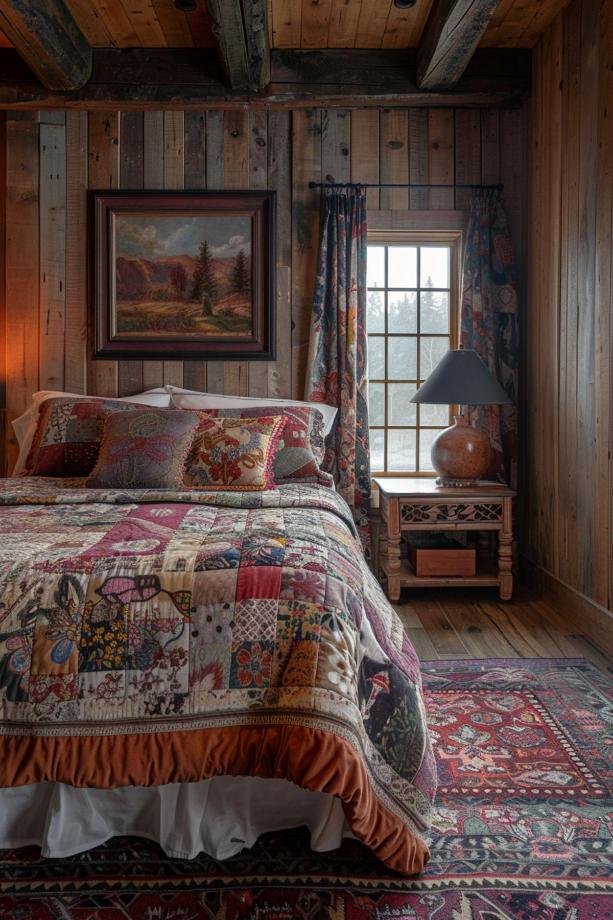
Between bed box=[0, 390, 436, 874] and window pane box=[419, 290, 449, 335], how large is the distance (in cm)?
261

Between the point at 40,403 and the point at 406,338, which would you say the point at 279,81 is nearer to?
the point at 406,338

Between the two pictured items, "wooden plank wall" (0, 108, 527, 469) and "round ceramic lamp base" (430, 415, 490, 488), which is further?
"wooden plank wall" (0, 108, 527, 469)

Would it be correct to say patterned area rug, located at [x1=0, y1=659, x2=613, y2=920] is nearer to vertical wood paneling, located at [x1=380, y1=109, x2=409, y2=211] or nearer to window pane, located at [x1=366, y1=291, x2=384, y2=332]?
window pane, located at [x1=366, y1=291, x2=384, y2=332]

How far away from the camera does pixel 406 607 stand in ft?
11.5

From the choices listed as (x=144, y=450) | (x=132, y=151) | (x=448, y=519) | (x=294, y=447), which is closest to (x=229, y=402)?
(x=294, y=447)

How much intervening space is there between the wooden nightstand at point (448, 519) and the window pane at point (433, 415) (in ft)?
2.07

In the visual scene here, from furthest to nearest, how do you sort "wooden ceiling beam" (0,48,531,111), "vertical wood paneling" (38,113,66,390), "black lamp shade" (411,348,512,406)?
"vertical wood paneling" (38,113,66,390) < "wooden ceiling beam" (0,48,531,111) < "black lamp shade" (411,348,512,406)

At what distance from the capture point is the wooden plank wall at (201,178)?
386 cm

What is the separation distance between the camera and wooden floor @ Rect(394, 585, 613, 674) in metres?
2.85

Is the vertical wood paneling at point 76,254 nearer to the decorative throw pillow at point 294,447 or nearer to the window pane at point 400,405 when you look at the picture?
the decorative throw pillow at point 294,447

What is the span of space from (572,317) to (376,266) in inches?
47.7

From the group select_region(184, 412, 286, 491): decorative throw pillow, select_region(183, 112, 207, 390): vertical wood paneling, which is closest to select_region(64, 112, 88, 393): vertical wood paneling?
select_region(183, 112, 207, 390): vertical wood paneling

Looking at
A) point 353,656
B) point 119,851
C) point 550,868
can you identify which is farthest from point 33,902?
point 550,868

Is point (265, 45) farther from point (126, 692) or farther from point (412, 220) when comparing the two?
point (126, 692)
